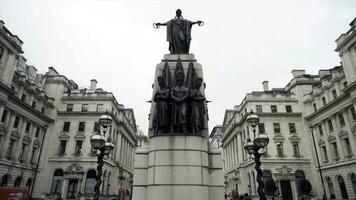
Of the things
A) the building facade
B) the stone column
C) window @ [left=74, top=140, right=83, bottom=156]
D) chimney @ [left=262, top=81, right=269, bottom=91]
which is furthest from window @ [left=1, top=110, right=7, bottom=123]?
chimney @ [left=262, top=81, right=269, bottom=91]

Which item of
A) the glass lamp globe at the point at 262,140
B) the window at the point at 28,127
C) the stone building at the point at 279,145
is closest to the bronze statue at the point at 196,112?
the glass lamp globe at the point at 262,140

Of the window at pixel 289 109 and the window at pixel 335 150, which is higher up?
the window at pixel 289 109

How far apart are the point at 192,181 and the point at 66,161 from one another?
1581 inches

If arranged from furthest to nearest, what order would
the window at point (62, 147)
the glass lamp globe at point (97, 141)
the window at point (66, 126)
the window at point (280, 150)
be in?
1. the window at point (66, 126)
2. the window at point (280, 150)
3. the window at point (62, 147)
4. the glass lamp globe at point (97, 141)

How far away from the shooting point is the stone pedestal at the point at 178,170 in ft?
24.2

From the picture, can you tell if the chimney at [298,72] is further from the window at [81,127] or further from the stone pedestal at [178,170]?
the stone pedestal at [178,170]

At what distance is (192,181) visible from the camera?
744 cm

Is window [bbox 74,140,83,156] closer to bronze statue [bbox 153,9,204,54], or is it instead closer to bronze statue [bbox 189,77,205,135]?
bronze statue [bbox 153,9,204,54]

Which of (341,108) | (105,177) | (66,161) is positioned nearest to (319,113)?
(341,108)

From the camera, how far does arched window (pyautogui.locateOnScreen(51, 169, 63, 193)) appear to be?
4005 cm

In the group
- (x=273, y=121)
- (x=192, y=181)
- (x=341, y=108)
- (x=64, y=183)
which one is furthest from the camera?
(x=273, y=121)

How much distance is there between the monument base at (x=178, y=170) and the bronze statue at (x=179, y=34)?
479cm

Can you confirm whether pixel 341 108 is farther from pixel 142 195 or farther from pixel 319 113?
pixel 142 195

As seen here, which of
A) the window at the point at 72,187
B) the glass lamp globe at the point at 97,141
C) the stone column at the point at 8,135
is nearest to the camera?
the glass lamp globe at the point at 97,141
